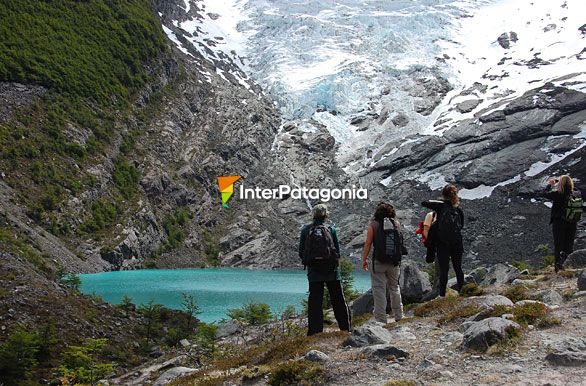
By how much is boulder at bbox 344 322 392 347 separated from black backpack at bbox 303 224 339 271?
1.41m

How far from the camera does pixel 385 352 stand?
7.69 metres

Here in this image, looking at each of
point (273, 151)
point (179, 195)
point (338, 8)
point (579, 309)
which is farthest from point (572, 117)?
point (579, 309)

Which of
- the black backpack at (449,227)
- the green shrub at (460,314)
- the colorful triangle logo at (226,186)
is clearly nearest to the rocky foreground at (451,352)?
the green shrub at (460,314)

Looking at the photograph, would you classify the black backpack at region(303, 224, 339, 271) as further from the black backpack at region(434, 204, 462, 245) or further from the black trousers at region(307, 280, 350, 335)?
the black backpack at region(434, 204, 462, 245)

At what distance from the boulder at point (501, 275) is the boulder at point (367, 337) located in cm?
1008

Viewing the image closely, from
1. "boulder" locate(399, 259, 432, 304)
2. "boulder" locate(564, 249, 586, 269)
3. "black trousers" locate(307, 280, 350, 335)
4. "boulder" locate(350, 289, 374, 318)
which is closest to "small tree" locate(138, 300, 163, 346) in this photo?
"boulder" locate(350, 289, 374, 318)

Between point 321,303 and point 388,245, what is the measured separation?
5.85 ft

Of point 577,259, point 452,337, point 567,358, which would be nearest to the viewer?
point 567,358

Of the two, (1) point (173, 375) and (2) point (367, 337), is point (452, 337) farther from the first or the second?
(1) point (173, 375)

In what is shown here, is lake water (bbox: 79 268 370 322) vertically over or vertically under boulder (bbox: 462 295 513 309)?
under

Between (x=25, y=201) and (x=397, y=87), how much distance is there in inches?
4578

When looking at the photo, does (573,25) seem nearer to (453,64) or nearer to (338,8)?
(453,64)

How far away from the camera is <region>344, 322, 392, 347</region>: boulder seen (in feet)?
27.9

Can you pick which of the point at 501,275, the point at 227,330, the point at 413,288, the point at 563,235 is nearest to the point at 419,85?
the point at 227,330
